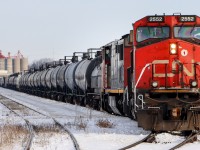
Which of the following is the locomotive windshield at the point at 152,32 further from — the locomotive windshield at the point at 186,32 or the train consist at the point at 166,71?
the locomotive windshield at the point at 186,32

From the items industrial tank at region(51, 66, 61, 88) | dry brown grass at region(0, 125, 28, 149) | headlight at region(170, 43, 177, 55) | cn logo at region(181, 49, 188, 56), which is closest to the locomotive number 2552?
headlight at region(170, 43, 177, 55)

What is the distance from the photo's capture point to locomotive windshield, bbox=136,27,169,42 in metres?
13.7

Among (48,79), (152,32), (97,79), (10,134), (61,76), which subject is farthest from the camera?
(48,79)

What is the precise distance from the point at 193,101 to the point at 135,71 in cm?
208

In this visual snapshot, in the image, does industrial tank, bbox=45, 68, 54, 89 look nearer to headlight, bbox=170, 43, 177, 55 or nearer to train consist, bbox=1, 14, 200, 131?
train consist, bbox=1, 14, 200, 131

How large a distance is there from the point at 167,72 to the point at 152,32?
1.25 m

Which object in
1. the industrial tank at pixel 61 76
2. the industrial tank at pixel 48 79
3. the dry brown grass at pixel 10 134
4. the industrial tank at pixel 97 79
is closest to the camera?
the dry brown grass at pixel 10 134

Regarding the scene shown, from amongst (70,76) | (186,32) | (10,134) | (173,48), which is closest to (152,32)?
(173,48)

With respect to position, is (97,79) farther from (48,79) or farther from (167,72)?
(48,79)

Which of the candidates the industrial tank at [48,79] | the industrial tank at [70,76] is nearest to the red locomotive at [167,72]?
the industrial tank at [70,76]

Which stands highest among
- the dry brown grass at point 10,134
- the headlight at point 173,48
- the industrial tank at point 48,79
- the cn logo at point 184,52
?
the headlight at point 173,48

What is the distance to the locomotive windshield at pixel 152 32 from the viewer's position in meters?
13.7

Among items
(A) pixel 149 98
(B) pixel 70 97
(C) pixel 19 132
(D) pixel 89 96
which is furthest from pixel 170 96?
(B) pixel 70 97

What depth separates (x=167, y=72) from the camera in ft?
44.7
